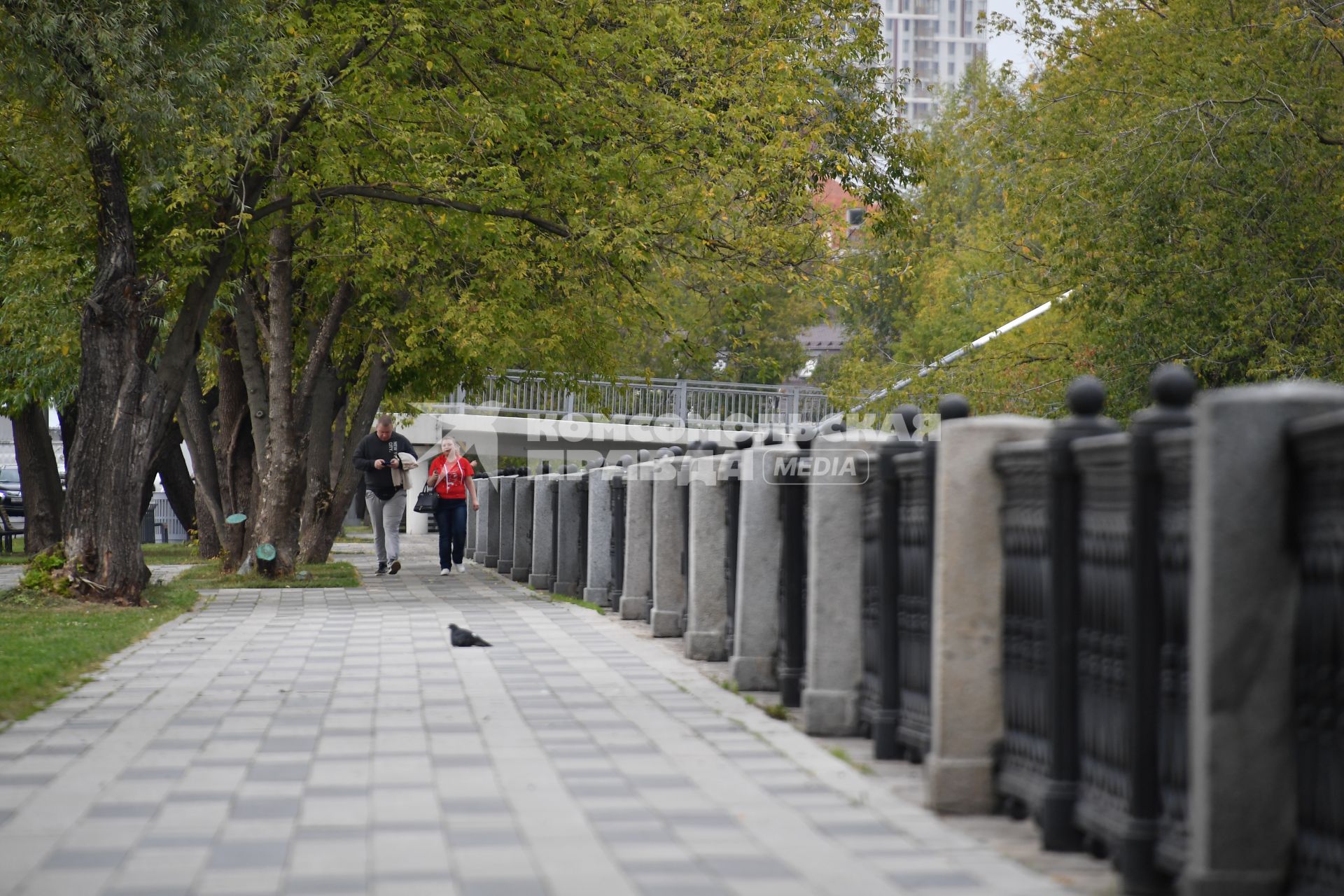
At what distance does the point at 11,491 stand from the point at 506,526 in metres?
28.4

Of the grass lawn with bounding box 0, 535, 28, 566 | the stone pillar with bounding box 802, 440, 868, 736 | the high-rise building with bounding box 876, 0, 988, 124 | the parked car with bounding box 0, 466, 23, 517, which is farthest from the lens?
the high-rise building with bounding box 876, 0, 988, 124

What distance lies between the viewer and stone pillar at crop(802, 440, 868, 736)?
8008 mm

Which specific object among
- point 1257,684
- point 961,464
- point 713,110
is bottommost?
point 1257,684

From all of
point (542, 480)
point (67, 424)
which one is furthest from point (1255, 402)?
point (67, 424)

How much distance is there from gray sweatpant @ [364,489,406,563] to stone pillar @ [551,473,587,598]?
3829 millimetres

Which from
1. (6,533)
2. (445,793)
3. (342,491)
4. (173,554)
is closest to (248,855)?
(445,793)

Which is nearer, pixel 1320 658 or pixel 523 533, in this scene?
pixel 1320 658

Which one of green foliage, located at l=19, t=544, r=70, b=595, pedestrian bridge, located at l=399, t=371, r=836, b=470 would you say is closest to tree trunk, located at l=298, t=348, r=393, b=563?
green foliage, located at l=19, t=544, r=70, b=595

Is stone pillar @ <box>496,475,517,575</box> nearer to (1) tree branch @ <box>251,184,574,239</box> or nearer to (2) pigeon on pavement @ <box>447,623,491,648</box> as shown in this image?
(1) tree branch @ <box>251,184,574,239</box>

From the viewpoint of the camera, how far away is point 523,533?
73.0 feet

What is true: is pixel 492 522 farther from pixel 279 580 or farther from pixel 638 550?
pixel 638 550

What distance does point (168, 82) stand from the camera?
620 inches

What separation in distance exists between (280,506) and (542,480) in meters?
3.79

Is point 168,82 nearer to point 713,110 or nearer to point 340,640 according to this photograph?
point 340,640
